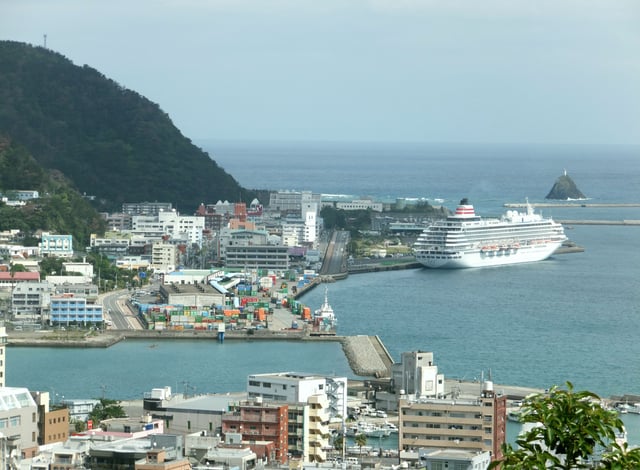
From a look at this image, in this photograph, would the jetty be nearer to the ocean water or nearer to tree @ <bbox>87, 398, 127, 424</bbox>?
the ocean water

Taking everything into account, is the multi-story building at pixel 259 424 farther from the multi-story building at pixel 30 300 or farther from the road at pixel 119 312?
the multi-story building at pixel 30 300

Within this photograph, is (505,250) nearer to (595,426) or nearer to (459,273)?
(459,273)

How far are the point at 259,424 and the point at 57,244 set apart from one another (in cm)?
1985

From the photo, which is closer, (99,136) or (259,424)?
(259,424)

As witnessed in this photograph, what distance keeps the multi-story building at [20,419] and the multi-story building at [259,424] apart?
1629 millimetres

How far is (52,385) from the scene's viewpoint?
61.1 feet

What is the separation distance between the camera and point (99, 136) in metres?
47.8

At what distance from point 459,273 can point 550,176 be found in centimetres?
4479

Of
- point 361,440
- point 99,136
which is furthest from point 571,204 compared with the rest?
point 361,440

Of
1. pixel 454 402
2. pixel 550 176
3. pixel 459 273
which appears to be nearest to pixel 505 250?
pixel 459 273

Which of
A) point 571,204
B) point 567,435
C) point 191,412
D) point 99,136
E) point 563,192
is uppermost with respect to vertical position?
point 99,136

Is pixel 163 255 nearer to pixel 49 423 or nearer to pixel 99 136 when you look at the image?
pixel 99 136

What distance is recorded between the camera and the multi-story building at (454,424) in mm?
12844

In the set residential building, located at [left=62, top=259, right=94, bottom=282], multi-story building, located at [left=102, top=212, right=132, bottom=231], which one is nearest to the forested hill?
multi-story building, located at [left=102, top=212, right=132, bottom=231]
